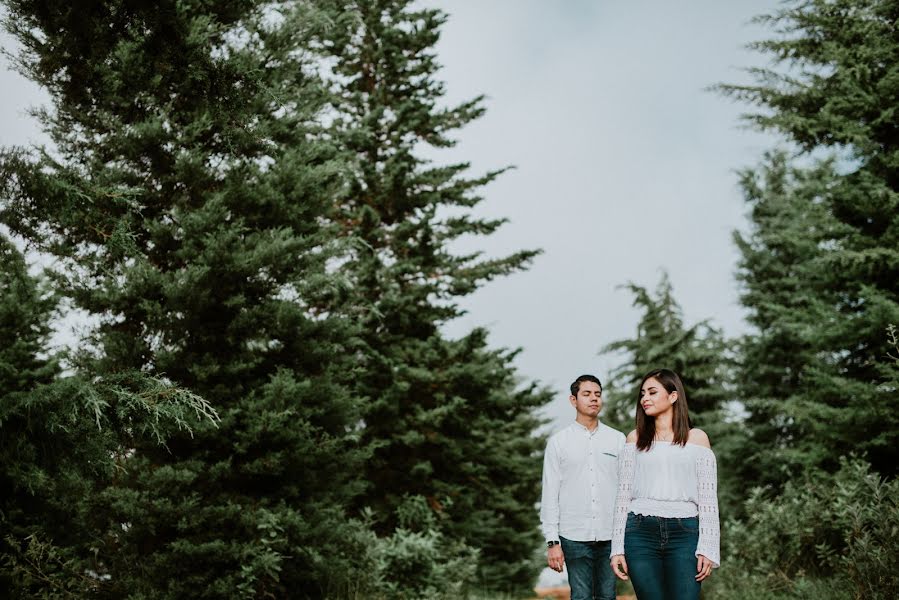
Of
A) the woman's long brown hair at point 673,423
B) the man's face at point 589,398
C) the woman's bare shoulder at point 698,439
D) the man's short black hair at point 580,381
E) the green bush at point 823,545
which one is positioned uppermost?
the man's short black hair at point 580,381

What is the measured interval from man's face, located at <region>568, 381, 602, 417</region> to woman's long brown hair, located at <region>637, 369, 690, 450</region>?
1.13 metres

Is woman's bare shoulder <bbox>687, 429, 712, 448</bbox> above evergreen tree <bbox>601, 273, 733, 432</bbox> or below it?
below

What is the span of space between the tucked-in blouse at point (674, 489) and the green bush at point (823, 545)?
4889 mm

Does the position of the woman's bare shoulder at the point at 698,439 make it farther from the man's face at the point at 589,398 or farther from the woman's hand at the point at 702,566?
the man's face at the point at 589,398

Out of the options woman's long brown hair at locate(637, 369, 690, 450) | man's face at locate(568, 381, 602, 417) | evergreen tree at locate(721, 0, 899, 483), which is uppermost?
→ evergreen tree at locate(721, 0, 899, 483)

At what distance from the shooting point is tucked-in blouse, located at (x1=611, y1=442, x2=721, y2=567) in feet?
15.1

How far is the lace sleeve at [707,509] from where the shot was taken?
4.56 metres

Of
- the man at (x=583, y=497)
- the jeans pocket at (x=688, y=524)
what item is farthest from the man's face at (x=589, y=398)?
the jeans pocket at (x=688, y=524)

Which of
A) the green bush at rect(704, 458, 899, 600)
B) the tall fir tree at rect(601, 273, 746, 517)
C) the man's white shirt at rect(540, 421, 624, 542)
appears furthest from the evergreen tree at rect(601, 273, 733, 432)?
the man's white shirt at rect(540, 421, 624, 542)

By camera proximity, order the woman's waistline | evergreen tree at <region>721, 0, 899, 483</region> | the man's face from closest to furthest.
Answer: the woman's waistline
the man's face
evergreen tree at <region>721, 0, 899, 483</region>

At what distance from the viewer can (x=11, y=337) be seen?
14.5m

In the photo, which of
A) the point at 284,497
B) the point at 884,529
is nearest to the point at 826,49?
the point at 884,529

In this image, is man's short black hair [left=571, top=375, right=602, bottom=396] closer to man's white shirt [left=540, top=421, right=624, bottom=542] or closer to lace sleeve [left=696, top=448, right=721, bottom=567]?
man's white shirt [left=540, top=421, right=624, bottom=542]

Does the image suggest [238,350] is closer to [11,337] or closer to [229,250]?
[229,250]
